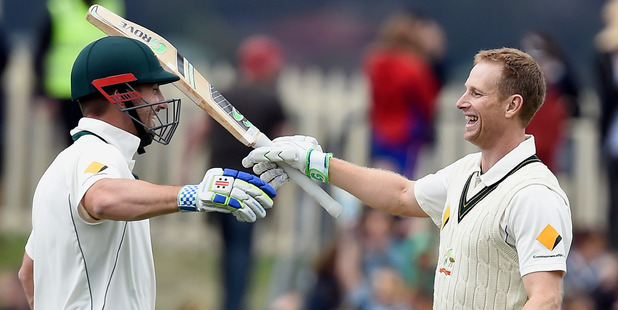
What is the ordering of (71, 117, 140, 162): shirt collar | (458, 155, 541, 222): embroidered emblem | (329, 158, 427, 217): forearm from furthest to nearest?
(329, 158, 427, 217): forearm < (458, 155, 541, 222): embroidered emblem < (71, 117, 140, 162): shirt collar

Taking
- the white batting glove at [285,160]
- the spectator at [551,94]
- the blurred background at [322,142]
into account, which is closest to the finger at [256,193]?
the white batting glove at [285,160]

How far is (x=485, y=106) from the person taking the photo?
4.76 m

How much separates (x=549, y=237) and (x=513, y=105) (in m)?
0.61

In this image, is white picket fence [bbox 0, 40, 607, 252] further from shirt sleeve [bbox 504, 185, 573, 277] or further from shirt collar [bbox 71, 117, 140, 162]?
shirt sleeve [bbox 504, 185, 573, 277]

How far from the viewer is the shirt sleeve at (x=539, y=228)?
4.43 m

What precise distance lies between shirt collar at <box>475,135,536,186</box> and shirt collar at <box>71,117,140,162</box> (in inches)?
58.0

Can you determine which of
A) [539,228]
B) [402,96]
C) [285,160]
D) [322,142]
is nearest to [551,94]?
[402,96]

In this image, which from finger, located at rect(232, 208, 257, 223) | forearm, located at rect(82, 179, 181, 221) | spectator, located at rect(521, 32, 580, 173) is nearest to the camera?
forearm, located at rect(82, 179, 181, 221)

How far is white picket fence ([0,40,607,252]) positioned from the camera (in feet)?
37.7

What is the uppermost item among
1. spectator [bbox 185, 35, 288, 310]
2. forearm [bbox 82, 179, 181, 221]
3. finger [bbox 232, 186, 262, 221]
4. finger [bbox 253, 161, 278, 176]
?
spectator [bbox 185, 35, 288, 310]

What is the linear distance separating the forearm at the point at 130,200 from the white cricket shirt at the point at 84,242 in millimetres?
148

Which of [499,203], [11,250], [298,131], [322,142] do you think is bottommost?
[499,203]

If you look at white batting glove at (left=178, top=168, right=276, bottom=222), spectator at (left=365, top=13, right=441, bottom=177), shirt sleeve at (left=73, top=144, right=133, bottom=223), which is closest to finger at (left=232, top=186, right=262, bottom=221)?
white batting glove at (left=178, top=168, right=276, bottom=222)

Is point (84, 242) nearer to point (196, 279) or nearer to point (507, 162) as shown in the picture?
point (507, 162)
